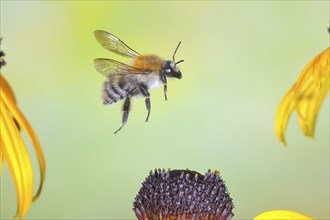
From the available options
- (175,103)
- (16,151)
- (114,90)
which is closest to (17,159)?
(16,151)

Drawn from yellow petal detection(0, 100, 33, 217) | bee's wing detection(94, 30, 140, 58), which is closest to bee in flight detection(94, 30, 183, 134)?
bee's wing detection(94, 30, 140, 58)

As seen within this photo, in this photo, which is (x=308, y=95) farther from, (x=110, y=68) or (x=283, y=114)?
(x=110, y=68)

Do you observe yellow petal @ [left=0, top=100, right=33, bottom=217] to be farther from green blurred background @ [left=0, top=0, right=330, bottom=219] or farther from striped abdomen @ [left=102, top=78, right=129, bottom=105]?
green blurred background @ [left=0, top=0, right=330, bottom=219]

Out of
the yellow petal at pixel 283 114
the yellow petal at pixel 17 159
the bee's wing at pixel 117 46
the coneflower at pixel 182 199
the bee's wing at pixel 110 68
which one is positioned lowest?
the coneflower at pixel 182 199

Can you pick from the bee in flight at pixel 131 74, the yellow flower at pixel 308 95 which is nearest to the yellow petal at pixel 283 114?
the yellow flower at pixel 308 95

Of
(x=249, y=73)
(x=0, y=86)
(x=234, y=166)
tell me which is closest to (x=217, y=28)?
(x=249, y=73)

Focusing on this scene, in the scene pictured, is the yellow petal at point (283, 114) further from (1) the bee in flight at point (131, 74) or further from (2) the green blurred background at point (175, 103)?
(1) the bee in flight at point (131, 74)
